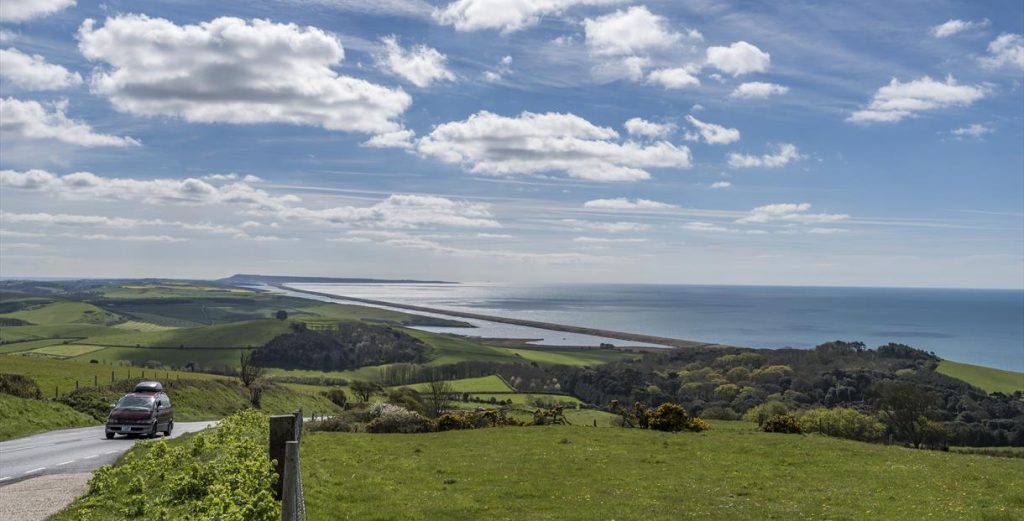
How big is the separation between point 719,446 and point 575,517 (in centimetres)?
1927

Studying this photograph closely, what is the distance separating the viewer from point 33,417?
41.8 m

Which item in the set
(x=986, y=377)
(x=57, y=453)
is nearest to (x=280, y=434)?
(x=57, y=453)

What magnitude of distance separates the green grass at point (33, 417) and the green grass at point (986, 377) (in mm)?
166929

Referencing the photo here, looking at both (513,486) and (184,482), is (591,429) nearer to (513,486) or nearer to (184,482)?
(513,486)

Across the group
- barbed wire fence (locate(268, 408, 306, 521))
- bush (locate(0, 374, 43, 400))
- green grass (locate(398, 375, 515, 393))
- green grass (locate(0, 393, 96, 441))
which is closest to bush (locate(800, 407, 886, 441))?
barbed wire fence (locate(268, 408, 306, 521))

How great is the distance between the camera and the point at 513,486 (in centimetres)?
2378

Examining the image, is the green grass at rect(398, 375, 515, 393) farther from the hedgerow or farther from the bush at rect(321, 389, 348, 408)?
the hedgerow

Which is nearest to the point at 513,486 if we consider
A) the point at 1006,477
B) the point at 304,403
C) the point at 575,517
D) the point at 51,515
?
the point at 575,517

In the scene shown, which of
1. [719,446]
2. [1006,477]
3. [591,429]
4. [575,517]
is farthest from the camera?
[591,429]

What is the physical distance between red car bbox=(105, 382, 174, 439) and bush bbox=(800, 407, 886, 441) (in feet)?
180

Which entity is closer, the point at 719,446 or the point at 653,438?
the point at 719,446

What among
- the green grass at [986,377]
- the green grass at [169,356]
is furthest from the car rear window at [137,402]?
the green grass at [986,377]

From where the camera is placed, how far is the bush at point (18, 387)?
45375mm

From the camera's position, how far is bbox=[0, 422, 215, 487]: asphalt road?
23875mm
